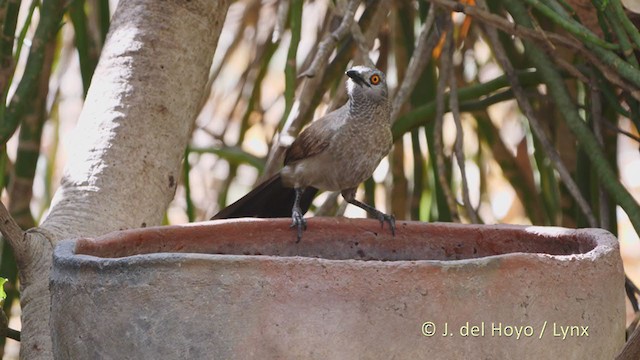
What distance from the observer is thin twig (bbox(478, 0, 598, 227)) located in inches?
95.3

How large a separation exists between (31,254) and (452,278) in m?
0.79

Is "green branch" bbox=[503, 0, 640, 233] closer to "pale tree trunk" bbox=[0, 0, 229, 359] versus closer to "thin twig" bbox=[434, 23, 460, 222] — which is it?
"thin twig" bbox=[434, 23, 460, 222]

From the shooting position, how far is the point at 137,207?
2043 mm

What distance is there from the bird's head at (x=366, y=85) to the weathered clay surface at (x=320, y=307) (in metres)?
1.09

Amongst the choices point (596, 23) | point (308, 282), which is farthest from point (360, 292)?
point (596, 23)

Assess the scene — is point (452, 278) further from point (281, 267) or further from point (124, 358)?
point (124, 358)

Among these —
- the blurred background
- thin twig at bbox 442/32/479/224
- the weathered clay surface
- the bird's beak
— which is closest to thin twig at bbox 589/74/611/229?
the blurred background

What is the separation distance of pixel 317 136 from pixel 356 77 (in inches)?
6.3

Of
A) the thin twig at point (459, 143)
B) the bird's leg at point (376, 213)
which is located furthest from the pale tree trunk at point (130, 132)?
the thin twig at point (459, 143)

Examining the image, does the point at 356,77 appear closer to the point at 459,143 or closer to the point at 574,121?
the point at 459,143

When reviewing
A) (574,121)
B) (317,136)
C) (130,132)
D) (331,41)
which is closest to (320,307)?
(130,132)

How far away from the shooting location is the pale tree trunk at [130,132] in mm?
1821

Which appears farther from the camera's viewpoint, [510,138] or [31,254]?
[510,138]

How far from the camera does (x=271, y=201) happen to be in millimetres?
2643
